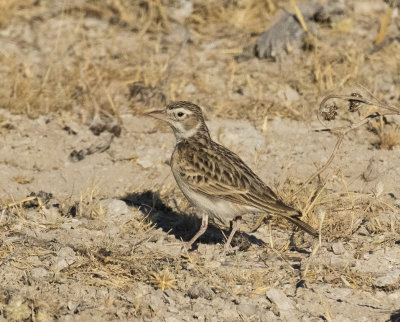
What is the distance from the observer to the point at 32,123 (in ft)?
28.0

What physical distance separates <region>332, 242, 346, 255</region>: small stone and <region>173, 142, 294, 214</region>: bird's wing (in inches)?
22.2

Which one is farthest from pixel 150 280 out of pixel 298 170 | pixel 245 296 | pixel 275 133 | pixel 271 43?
pixel 271 43

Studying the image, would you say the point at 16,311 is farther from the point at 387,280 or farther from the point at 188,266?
the point at 387,280

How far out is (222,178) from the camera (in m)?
6.15

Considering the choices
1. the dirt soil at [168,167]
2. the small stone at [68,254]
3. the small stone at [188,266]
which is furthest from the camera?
the small stone at [188,266]

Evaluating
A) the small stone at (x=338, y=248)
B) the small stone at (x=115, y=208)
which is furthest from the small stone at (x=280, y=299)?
the small stone at (x=115, y=208)

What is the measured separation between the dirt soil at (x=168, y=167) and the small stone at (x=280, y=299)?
0.01m

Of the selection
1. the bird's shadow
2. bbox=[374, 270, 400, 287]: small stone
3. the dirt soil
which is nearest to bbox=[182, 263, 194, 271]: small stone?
the dirt soil

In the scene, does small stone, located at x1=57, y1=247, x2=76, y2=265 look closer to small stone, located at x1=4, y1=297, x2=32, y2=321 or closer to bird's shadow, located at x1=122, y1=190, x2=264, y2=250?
small stone, located at x1=4, y1=297, x2=32, y2=321

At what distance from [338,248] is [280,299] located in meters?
0.98

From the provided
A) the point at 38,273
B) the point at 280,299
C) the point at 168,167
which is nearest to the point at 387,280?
the point at 280,299

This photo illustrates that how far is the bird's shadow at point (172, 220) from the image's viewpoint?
670cm

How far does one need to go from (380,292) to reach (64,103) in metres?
4.70

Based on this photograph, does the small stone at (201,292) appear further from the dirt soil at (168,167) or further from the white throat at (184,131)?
the white throat at (184,131)
